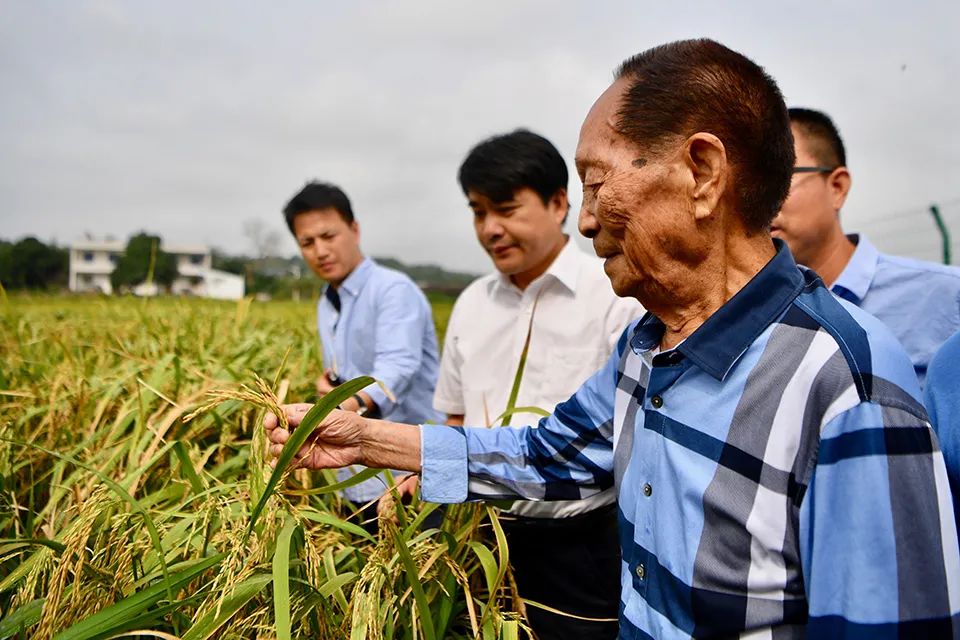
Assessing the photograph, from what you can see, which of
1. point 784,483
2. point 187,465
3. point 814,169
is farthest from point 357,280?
point 784,483

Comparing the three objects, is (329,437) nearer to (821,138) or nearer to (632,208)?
(632,208)

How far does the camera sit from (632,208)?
0.96 metres

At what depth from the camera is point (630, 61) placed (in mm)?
1021

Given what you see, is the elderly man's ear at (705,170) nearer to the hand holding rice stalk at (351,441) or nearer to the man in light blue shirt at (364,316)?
the hand holding rice stalk at (351,441)

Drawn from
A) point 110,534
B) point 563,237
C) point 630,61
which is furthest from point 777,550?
point 563,237

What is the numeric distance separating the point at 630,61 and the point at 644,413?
560mm

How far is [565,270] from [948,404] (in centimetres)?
121

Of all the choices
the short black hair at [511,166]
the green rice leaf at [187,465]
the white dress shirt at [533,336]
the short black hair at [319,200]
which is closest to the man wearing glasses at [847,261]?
the white dress shirt at [533,336]

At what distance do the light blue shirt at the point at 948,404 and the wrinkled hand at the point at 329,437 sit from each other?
1.00m

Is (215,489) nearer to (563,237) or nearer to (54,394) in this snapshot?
(54,394)

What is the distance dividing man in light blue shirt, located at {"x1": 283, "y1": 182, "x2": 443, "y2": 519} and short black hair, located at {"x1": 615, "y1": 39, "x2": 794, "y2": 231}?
1.78 meters

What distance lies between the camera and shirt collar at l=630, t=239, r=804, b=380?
2.93 feet

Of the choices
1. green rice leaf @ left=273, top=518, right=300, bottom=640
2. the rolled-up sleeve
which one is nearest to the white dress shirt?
the rolled-up sleeve

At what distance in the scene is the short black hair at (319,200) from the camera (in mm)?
3295
